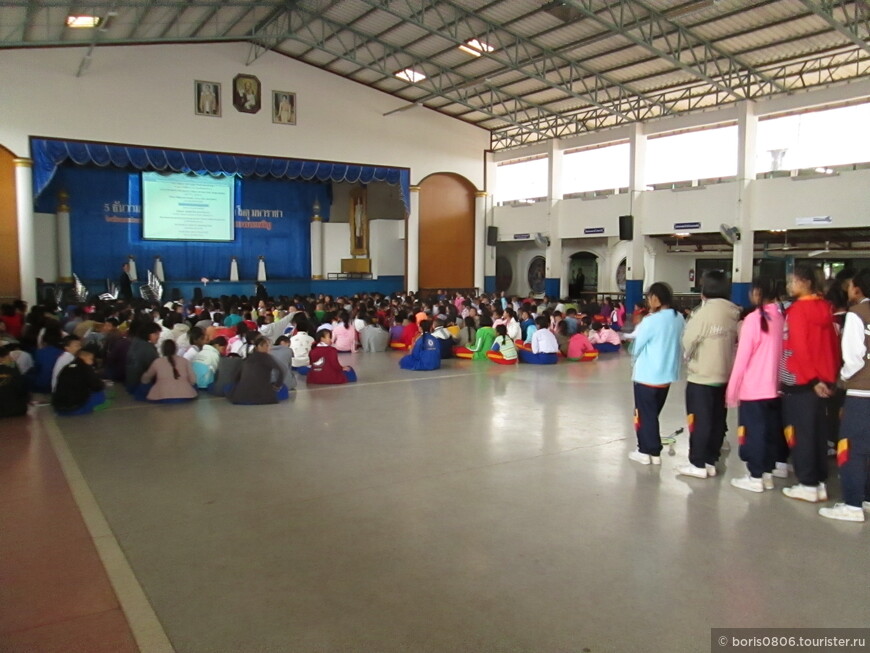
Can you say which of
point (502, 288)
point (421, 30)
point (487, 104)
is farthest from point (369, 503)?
point (502, 288)

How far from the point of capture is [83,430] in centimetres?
604

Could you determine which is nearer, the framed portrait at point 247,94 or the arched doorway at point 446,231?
the framed portrait at point 247,94

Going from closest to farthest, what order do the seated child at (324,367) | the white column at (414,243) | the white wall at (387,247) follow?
the seated child at (324,367), the white column at (414,243), the white wall at (387,247)

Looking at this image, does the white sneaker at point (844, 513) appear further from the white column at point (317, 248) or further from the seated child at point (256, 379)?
the white column at point (317, 248)

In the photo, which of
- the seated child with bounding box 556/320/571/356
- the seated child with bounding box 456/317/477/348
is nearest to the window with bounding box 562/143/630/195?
the seated child with bounding box 556/320/571/356

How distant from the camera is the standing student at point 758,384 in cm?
418

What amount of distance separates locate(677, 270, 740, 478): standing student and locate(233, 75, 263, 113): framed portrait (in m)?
16.1

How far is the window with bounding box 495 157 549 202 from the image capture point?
21500mm

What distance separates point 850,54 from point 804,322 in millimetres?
12890

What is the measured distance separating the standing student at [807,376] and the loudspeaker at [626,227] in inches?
571

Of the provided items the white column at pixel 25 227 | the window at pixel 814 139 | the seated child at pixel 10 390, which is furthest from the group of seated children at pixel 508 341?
the white column at pixel 25 227

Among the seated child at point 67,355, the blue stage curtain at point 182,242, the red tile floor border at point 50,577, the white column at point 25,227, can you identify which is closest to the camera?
the red tile floor border at point 50,577

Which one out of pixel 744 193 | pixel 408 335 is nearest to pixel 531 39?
pixel 744 193

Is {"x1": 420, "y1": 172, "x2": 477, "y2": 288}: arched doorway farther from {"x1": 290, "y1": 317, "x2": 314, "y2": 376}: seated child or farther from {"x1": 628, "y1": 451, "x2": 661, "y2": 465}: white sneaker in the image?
{"x1": 628, "y1": 451, "x2": 661, "y2": 465}: white sneaker
